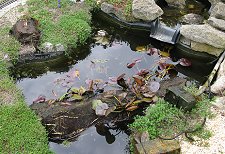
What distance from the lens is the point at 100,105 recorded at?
332 inches

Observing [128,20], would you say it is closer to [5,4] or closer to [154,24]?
[154,24]

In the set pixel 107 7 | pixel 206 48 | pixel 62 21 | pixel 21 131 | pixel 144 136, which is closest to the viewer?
pixel 144 136

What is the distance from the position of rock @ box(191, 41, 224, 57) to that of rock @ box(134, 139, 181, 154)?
14.5ft

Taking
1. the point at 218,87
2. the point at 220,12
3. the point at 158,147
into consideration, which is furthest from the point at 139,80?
the point at 220,12

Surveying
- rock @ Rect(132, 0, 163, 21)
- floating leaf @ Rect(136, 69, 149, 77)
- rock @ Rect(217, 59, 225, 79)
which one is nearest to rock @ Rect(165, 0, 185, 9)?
rock @ Rect(132, 0, 163, 21)

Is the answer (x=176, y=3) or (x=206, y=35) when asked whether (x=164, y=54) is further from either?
(x=176, y=3)

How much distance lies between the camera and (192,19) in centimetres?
1224

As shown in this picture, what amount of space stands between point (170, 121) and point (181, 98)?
23.2 inches

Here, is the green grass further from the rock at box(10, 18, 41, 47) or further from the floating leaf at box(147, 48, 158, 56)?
Answer: the floating leaf at box(147, 48, 158, 56)

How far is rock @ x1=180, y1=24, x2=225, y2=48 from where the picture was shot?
10289mm

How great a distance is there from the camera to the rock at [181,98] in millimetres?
7945

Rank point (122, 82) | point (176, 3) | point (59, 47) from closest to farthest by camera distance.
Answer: point (122, 82), point (59, 47), point (176, 3)

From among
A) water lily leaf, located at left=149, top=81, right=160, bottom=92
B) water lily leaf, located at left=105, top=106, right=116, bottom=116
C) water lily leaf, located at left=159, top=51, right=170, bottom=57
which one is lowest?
water lily leaf, located at left=159, top=51, right=170, bottom=57

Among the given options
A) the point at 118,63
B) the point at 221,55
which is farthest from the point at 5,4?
the point at 221,55
